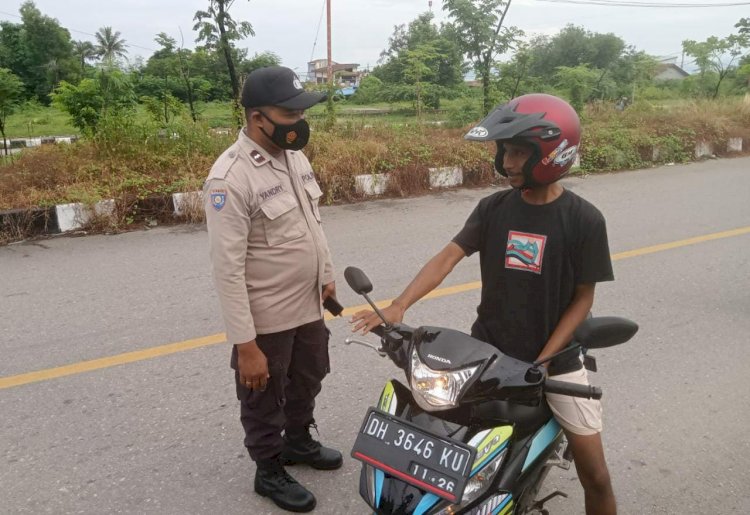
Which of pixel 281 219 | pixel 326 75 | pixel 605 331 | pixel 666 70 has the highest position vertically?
pixel 666 70

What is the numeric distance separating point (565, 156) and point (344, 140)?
21.6ft

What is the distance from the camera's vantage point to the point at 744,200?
761 centimetres

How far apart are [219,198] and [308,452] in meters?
1.22

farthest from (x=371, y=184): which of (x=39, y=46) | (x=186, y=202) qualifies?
(x=39, y=46)

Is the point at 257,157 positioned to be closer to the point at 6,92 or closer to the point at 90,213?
the point at 90,213

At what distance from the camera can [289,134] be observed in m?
2.28

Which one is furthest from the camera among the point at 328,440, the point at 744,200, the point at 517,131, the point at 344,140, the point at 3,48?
the point at 3,48

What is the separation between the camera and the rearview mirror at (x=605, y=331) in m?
1.63

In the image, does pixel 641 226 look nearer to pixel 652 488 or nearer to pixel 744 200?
pixel 744 200

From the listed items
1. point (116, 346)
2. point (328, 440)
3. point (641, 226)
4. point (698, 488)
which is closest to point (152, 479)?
point (328, 440)

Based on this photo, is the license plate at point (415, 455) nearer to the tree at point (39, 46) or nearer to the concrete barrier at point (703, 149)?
the concrete barrier at point (703, 149)

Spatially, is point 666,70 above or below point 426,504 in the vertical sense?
above

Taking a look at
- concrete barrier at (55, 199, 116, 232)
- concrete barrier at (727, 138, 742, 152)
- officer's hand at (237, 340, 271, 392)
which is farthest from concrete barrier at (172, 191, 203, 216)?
concrete barrier at (727, 138, 742, 152)

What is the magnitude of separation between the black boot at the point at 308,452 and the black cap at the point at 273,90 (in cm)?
138
